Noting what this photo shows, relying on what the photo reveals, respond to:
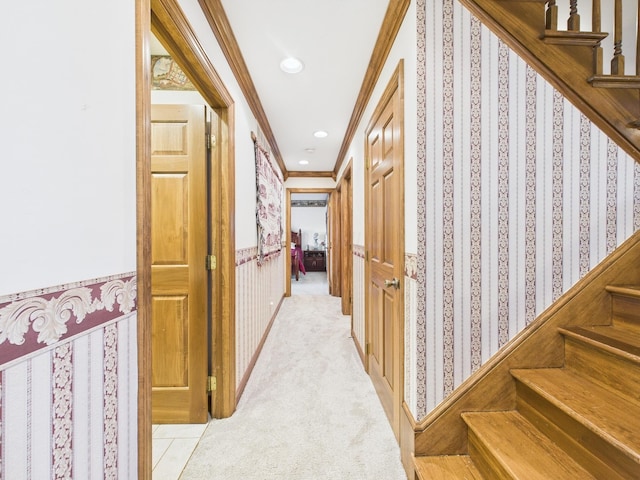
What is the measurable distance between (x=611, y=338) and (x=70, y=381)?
1.87 meters

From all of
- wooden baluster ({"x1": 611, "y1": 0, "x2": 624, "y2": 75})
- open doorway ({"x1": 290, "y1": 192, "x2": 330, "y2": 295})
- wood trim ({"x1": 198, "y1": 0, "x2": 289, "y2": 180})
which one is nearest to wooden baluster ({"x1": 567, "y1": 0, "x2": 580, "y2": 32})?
wooden baluster ({"x1": 611, "y1": 0, "x2": 624, "y2": 75})

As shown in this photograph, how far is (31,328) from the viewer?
563 millimetres

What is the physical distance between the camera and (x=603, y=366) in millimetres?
1138

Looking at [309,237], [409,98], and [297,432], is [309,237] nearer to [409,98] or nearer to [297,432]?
[297,432]

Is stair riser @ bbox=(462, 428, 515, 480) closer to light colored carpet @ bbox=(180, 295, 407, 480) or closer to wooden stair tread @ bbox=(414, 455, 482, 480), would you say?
wooden stair tread @ bbox=(414, 455, 482, 480)

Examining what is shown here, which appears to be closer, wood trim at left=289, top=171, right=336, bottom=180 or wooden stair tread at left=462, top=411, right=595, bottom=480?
wooden stair tread at left=462, top=411, right=595, bottom=480

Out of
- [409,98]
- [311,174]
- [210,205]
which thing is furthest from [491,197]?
[311,174]

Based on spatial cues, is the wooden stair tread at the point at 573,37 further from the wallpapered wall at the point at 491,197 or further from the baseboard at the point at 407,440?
the baseboard at the point at 407,440

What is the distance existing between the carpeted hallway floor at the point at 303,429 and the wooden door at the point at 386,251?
0.53 ft

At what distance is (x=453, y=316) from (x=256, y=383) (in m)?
1.60

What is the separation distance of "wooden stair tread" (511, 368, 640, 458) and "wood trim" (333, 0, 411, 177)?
1835 millimetres

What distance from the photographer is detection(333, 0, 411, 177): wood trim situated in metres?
1.45

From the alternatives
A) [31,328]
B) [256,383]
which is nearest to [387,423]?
[256,383]

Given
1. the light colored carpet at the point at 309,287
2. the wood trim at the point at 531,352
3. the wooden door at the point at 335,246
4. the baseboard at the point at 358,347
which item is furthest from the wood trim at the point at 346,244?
the wood trim at the point at 531,352
